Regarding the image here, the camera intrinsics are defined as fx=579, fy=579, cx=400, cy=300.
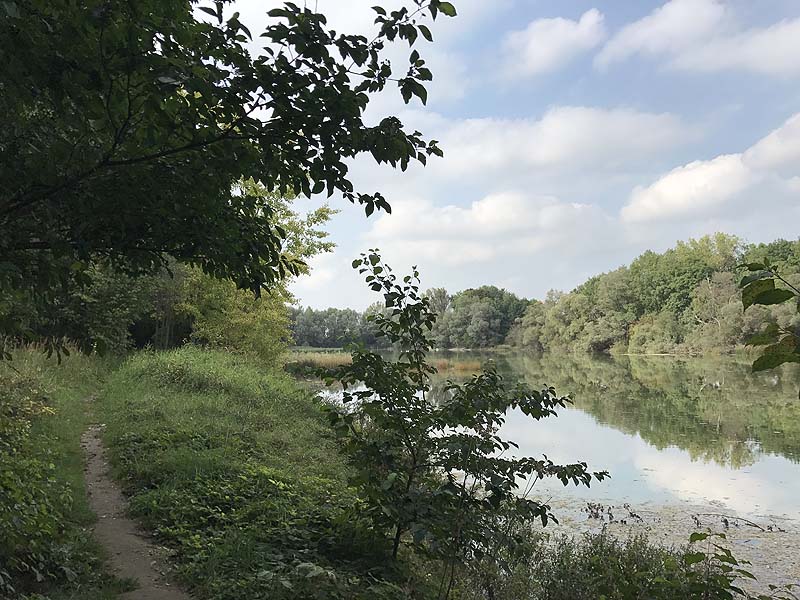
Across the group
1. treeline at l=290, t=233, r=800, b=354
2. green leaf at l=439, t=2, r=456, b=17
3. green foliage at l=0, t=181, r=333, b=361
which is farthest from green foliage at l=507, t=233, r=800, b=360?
green leaf at l=439, t=2, r=456, b=17

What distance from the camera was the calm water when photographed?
1145 centimetres

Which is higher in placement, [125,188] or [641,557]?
[125,188]

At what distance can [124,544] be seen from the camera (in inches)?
206

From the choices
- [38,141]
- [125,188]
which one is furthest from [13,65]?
[38,141]

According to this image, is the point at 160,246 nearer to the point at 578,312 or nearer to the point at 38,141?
the point at 38,141

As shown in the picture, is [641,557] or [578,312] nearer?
[641,557]

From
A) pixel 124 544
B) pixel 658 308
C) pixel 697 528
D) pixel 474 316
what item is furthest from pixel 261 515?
pixel 474 316

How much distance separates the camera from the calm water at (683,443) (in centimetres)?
1145

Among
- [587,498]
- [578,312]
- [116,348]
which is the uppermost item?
[578,312]

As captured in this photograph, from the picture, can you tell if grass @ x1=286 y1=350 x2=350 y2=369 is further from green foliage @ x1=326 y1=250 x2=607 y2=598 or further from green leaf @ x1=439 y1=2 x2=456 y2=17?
green leaf @ x1=439 y1=2 x2=456 y2=17

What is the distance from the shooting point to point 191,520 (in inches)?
227

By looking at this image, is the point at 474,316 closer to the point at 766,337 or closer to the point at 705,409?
the point at 705,409

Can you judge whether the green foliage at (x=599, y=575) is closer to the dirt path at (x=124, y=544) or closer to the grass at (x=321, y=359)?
the dirt path at (x=124, y=544)

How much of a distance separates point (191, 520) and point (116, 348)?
50.5 feet
